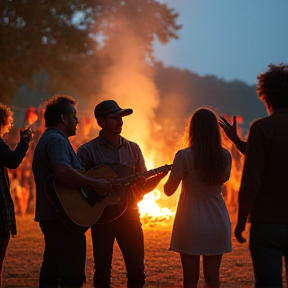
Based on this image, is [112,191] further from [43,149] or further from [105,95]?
[105,95]

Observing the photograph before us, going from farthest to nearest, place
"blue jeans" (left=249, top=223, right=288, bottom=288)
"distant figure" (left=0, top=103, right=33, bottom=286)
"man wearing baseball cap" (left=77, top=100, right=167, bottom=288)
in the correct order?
"man wearing baseball cap" (left=77, top=100, right=167, bottom=288), "distant figure" (left=0, top=103, right=33, bottom=286), "blue jeans" (left=249, top=223, right=288, bottom=288)

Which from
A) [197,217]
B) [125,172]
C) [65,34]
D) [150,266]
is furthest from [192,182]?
[65,34]

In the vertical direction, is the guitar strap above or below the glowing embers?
below

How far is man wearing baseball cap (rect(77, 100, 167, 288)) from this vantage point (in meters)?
5.18

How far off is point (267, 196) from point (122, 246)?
5.79 feet

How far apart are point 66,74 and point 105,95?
2184mm

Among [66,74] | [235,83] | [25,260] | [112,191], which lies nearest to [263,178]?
[112,191]

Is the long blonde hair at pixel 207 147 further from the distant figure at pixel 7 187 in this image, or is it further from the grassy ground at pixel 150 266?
the grassy ground at pixel 150 266

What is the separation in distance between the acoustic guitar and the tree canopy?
442 inches

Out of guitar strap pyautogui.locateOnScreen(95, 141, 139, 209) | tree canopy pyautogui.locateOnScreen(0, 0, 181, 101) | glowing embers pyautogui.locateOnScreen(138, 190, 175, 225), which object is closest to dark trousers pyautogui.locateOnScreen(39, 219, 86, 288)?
guitar strap pyautogui.locateOnScreen(95, 141, 139, 209)

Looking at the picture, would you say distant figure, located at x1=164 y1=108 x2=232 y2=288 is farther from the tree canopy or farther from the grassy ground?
the tree canopy

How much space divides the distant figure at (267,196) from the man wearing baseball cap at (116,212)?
130 centimetres

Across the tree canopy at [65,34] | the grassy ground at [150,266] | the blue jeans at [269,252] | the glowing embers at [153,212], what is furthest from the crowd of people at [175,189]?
the tree canopy at [65,34]

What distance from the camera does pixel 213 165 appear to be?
4395 mm
